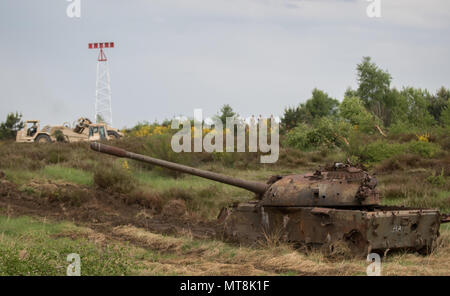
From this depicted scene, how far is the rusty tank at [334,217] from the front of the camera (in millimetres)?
10039

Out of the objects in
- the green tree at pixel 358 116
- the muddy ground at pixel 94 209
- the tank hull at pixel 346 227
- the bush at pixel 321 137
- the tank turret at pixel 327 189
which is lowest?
the muddy ground at pixel 94 209

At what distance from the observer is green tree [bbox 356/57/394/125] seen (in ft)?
152

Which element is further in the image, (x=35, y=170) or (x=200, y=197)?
(x=35, y=170)

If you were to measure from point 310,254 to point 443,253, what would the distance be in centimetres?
238

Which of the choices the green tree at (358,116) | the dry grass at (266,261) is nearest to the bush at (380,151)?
the green tree at (358,116)

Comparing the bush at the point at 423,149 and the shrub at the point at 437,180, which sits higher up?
the bush at the point at 423,149

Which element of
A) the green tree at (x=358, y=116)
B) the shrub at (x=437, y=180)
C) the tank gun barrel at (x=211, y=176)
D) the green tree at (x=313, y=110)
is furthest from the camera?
the green tree at (x=313, y=110)

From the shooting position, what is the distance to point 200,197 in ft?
60.4

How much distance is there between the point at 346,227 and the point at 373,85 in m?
39.1

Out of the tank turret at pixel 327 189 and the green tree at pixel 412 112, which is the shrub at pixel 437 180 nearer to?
the tank turret at pixel 327 189

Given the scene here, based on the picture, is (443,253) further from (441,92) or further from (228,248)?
(441,92)

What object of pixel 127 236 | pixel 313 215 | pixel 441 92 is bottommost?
pixel 127 236

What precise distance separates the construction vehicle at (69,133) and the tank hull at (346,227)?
84.7 feet
